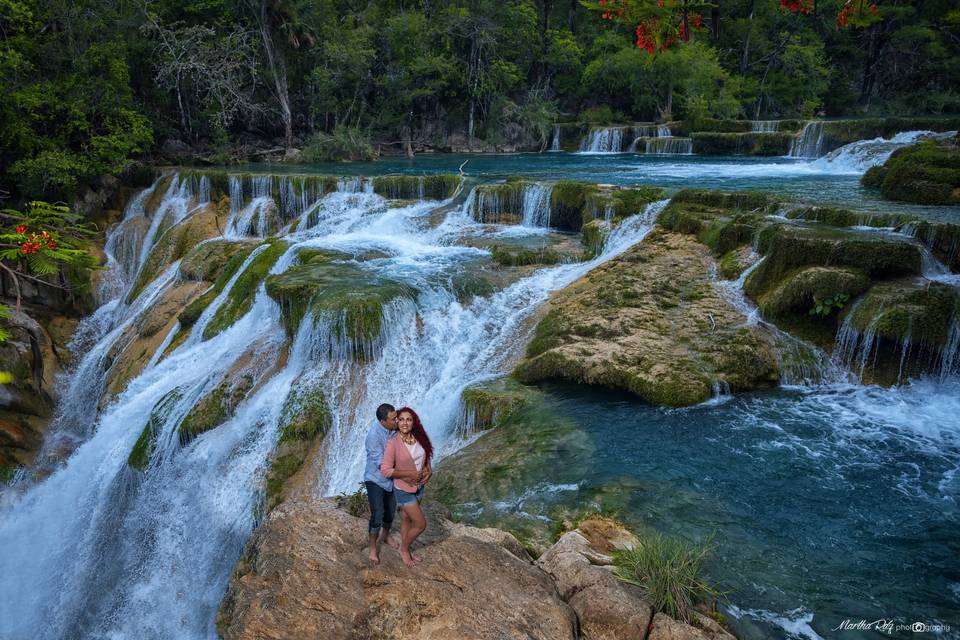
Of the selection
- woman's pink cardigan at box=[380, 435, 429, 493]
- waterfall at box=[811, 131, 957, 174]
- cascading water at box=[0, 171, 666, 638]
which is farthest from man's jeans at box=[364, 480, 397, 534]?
waterfall at box=[811, 131, 957, 174]

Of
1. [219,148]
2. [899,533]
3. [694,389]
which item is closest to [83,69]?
[219,148]

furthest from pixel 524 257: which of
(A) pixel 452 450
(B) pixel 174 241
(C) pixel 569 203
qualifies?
(B) pixel 174 241

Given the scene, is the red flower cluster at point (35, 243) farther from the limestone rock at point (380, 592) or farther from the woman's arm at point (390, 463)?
the limestone rock at point (380, 592)

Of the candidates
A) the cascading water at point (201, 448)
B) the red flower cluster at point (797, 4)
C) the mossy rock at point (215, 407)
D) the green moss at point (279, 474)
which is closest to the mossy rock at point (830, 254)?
the cascading water at point (201, 448)

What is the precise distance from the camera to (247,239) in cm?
1527

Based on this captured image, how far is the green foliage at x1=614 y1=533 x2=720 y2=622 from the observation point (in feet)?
13.0

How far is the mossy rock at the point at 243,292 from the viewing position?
35.8 feet

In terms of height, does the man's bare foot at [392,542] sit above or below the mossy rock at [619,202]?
below

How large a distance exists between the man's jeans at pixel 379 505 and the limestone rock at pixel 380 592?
0.24 meters

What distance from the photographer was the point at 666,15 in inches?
120

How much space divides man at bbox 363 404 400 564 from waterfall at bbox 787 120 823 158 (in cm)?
2209

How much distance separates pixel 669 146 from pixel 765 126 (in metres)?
3.91

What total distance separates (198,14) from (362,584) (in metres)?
27.7

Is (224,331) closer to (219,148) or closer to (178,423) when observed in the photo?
(178,423)
